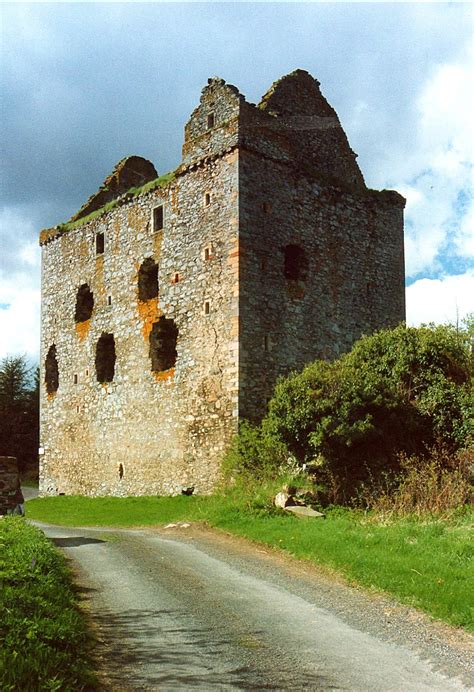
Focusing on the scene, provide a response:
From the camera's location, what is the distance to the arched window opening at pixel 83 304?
2742 cm

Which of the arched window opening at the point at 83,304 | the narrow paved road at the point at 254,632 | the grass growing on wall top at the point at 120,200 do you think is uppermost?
the grass growing on wall top at the point at 120,200

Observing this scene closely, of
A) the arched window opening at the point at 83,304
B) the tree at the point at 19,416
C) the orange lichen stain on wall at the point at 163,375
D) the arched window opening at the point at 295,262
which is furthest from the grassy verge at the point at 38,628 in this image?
the tree at the point at 19,416

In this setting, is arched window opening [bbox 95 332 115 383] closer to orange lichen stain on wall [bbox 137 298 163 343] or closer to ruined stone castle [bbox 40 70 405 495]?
ruined stone castle [bbox 40 70 405 495]

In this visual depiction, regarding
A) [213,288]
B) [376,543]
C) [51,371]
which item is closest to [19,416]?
[51,371]

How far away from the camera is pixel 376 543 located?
10.7 metres

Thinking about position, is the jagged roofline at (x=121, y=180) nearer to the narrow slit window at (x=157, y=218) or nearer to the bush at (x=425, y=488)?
the narrow slit window at (x=157, y=218)

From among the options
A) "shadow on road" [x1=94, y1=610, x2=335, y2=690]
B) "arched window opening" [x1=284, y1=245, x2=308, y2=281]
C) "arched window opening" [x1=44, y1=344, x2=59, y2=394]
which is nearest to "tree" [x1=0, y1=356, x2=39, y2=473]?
"arched window opening" [x1=44, y1=344, x2=59, y2=394]

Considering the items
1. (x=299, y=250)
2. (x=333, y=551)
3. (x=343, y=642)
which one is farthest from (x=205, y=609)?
(x=299, y=250)

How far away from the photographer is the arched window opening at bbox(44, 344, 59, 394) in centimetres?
2888

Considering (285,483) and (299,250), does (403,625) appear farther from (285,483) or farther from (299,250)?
(299,250)

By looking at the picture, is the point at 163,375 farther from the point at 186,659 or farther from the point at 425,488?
the point at 186,659

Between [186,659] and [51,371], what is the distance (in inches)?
947

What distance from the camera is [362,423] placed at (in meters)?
15.7

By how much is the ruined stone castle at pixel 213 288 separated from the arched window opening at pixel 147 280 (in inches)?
1.7
